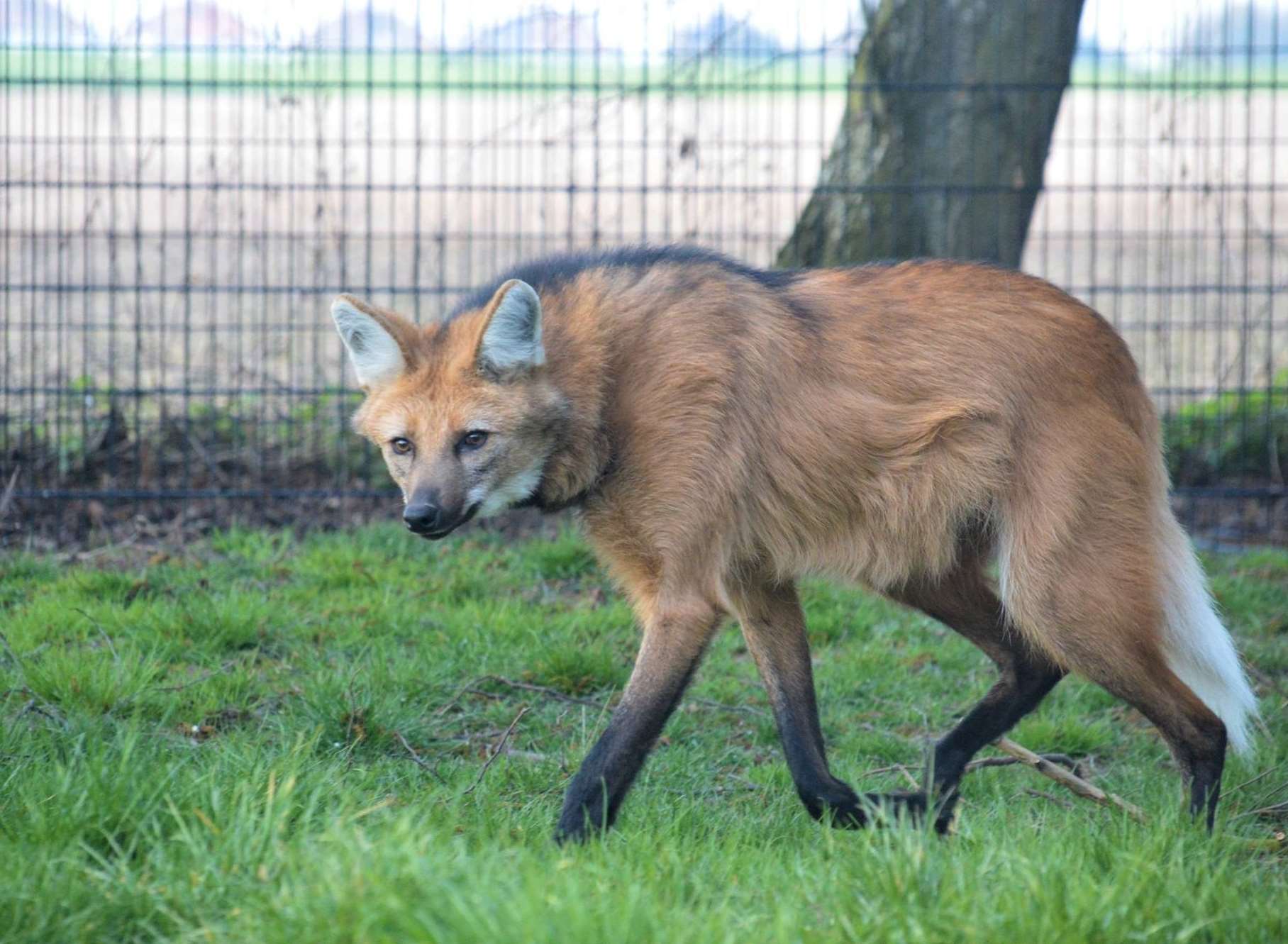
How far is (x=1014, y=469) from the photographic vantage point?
315cm

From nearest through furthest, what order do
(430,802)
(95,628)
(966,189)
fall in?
(430,802)
(95,628)
(966,189)

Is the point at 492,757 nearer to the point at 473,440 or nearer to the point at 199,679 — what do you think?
the point at 473,440

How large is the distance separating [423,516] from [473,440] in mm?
258

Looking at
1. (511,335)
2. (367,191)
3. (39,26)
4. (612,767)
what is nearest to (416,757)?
(612,767)

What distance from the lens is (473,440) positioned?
3080mm

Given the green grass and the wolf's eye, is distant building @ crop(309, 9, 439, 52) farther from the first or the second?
the wolf's eye

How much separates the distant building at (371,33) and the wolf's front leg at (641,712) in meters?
3.41

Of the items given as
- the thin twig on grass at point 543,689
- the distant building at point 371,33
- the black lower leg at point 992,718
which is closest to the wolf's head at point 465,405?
the thin twig on grass at point 543,689

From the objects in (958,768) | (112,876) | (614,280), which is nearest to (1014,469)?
(958,768)

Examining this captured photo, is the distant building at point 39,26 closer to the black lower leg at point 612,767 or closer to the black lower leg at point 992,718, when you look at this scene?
the black lower leg at point 612,767

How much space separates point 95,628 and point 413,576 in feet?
3.82

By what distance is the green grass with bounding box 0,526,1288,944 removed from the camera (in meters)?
2.01

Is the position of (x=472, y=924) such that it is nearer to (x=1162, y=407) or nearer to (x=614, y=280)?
(x=614, y=280)

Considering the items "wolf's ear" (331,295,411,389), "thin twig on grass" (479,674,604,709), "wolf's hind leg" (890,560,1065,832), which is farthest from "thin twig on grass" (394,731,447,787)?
"wolf's hind leg" (890,560,1065,832)
